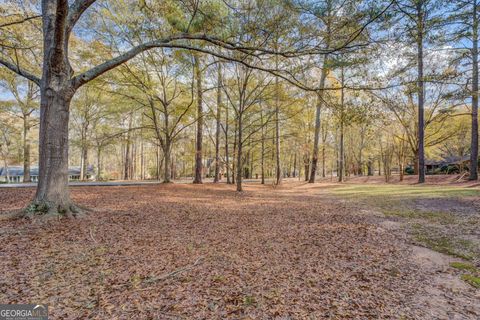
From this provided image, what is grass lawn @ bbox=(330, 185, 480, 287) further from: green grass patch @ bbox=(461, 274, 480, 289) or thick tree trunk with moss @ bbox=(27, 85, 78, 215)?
thick tree trunk with moss @ bbox=(27, 85, 78, 215)

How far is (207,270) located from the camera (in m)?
3.08

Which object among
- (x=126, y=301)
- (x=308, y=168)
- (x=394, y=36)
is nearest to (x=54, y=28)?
(x=126, y=301)

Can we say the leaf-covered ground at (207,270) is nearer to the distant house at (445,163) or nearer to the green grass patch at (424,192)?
the green grass patch at (424,192)

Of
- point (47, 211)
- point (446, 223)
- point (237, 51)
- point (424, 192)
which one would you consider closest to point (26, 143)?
point (47, 211)

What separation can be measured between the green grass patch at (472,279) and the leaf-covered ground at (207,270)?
471 mm

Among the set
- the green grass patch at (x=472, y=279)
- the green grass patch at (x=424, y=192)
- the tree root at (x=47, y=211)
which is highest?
the tree root at (x=47, y=211)

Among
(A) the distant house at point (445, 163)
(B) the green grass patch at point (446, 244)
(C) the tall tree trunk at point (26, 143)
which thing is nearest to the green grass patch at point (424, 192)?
(B) the green grass patch at point (446, 244)

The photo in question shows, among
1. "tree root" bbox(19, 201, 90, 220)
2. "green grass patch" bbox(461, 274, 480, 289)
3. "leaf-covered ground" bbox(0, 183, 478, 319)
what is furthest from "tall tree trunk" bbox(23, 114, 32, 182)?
"green grass patch" bbox(461, 274, 480, 289)

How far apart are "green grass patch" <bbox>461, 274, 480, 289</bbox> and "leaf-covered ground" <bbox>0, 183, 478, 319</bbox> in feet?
1.55

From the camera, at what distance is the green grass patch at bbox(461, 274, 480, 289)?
2857mm

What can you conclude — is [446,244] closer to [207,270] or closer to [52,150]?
[207,270]

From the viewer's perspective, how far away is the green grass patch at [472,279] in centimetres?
286

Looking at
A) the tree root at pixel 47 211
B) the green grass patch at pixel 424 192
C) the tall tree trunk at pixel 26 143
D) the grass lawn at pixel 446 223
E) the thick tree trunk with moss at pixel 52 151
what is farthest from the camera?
the tall tree trunk at pixel 26 143

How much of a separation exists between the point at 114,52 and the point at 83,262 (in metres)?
10.9
